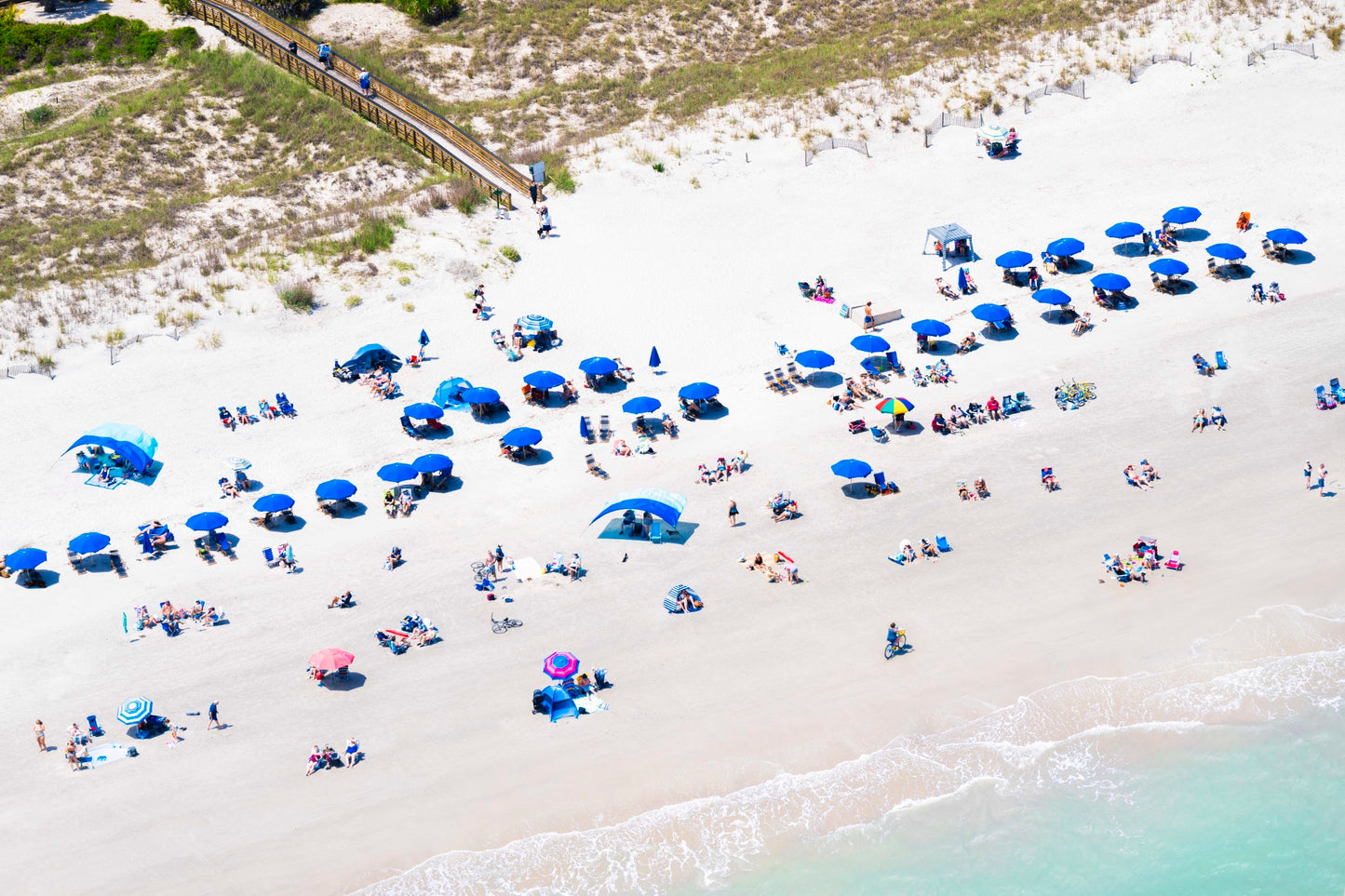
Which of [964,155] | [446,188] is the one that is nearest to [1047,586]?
[964,155]

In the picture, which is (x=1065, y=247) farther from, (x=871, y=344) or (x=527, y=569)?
(x=527, y=569)

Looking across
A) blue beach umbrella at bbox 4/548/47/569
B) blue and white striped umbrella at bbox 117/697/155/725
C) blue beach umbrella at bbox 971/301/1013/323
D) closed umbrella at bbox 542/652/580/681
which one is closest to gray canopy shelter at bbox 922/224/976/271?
blue beach umbrella at bbox 971/301/1013/323

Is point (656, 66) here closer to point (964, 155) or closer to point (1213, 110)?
point (964, 155)

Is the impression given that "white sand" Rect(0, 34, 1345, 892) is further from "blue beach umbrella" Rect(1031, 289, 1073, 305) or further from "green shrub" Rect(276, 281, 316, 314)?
"blue beach umbrella" Rect(1031, 289, 1073, 305)

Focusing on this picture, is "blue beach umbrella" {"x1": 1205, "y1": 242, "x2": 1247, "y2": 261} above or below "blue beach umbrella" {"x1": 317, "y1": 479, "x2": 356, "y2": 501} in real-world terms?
above

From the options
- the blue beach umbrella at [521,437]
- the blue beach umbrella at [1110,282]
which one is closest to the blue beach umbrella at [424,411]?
the blue beach umbrella at [521,437]

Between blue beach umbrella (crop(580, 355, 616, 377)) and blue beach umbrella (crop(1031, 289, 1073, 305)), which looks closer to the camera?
blue beach umbrella (crop(580, 355, 616, 377))

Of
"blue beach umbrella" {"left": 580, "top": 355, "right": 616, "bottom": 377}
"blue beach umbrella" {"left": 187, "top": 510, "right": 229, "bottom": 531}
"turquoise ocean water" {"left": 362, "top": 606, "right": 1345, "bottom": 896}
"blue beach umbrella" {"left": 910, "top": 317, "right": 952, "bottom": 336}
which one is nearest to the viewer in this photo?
"turquoise ocean water" {"left": 362, "top": 606, "right": 1345, "bottom": 896}
